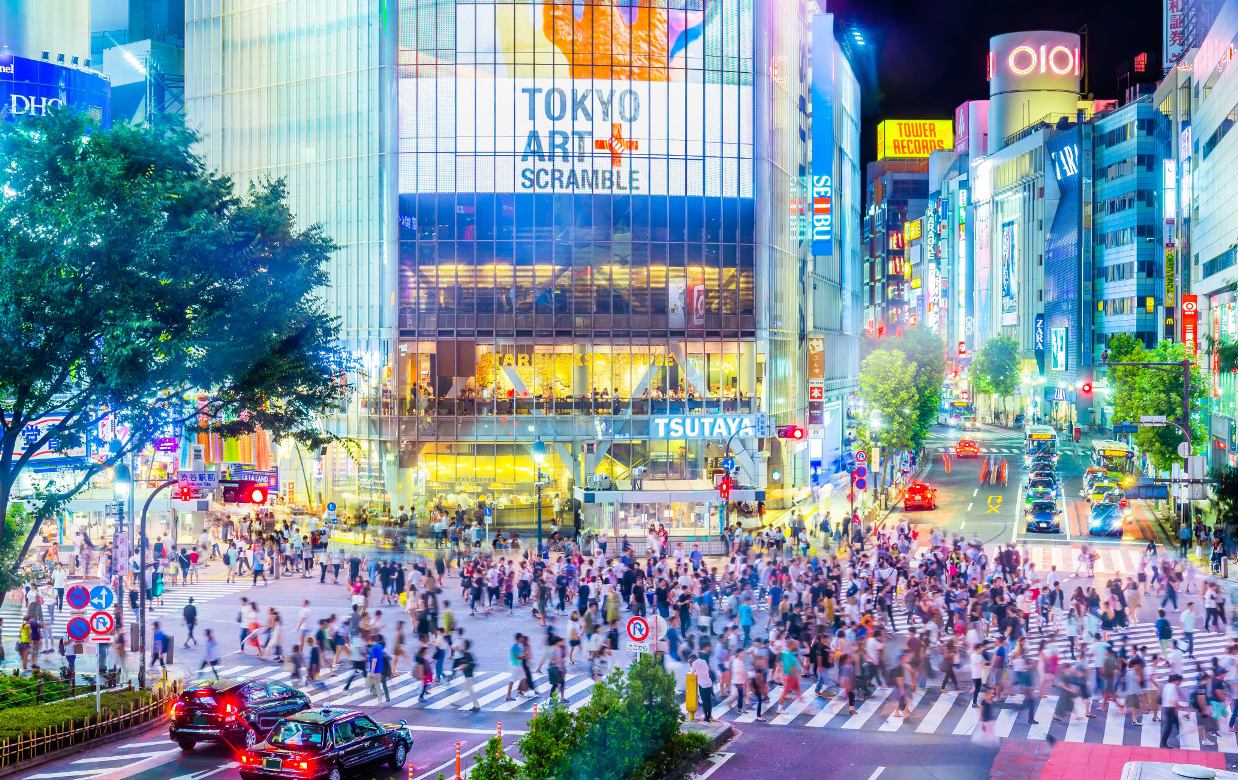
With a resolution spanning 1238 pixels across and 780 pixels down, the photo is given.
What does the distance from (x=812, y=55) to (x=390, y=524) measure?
41.1m

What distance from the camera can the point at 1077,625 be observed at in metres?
35.6

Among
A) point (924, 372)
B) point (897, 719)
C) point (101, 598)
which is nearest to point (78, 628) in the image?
point (101, 598)

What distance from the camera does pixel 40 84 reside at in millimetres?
81812

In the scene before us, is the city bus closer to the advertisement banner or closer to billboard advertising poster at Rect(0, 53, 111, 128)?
the advertisement banner

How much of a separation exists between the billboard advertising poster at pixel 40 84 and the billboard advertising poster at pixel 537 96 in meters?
20.0

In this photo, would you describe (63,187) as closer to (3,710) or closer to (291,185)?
(3,710)

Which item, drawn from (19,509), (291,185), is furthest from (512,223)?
(19,509)

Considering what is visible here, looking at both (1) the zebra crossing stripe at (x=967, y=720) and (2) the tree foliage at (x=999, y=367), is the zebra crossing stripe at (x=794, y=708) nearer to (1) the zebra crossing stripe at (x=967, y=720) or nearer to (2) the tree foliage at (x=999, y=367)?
(1) the zebra crossing stripe at (x=967, y=720)

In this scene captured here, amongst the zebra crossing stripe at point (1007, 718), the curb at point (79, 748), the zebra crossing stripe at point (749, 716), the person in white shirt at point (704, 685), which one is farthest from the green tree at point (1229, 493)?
the curb at point (79, 748)

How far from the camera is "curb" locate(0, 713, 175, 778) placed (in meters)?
25.7

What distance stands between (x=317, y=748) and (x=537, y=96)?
50.9m

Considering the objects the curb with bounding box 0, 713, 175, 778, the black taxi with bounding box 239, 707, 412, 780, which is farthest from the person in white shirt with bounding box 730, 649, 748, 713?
the curb with bounding box 0, 713, 175, 778

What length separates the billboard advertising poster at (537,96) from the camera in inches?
2756

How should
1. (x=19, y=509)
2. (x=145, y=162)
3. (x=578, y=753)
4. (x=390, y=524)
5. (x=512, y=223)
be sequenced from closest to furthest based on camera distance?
(x=578, y=753)
(x=145, y=162)
(x=19, y=509)
(x=390, y=524)
(x=512, y=223)
